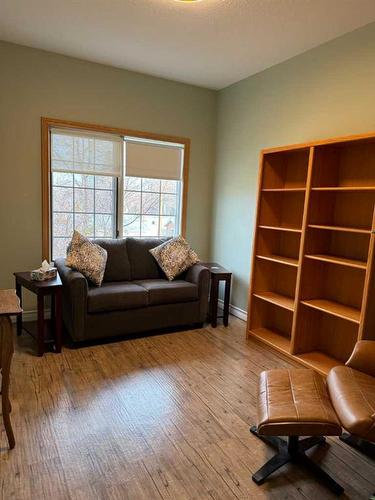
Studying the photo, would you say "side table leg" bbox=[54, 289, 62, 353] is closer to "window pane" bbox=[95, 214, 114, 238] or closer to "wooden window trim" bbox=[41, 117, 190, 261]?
"wooden window trim" bbox=[41, 117, 190, 261]

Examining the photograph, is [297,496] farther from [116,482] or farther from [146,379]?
[146,379]

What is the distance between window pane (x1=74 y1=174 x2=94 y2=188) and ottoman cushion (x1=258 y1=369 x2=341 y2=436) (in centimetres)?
292

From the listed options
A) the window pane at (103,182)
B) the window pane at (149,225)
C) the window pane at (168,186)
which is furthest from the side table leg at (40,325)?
the window pane at (168,186)

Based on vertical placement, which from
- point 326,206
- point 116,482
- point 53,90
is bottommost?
point 116,482

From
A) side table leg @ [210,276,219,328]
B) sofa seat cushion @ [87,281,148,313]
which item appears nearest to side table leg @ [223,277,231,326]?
side table leg @ [210,276,219,328]

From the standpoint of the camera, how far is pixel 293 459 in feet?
6.20

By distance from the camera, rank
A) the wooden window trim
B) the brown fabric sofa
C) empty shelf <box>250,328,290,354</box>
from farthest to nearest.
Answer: the wooden window trim
empty shelf <box>250,328,290,354</box>
the brown fabric sofa

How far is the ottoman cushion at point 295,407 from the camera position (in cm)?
166

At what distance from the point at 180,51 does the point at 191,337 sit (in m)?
2.85

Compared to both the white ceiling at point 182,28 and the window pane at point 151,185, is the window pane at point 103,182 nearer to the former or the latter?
the window pane at point 151,185

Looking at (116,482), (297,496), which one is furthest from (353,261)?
(116,482)

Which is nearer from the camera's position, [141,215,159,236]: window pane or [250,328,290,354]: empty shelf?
[250,328,290,354]: empty shelf

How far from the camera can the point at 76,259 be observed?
333 cm

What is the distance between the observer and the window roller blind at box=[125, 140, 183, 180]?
4.12 metres
